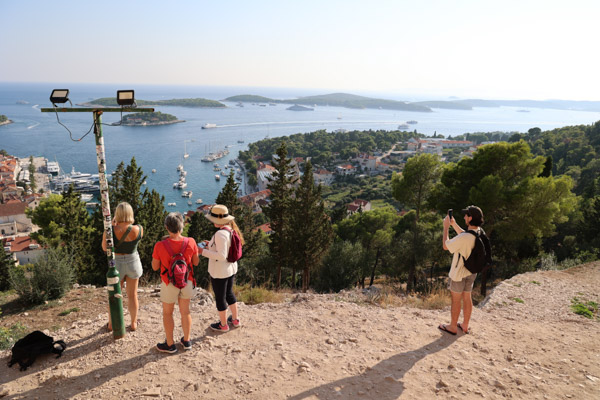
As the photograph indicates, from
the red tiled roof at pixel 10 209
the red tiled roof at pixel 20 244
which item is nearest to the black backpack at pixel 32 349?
the red tiled roof at pixel 20 244

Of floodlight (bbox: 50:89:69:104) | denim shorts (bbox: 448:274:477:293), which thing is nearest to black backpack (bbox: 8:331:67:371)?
floodlight (bbox: 50:89:69:104)

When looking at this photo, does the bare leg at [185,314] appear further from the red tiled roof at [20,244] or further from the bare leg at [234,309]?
the red tiled roof at [20,244]

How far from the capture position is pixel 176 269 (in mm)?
3242

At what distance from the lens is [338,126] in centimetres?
15375

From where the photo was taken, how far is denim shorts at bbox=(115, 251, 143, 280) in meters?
3.81

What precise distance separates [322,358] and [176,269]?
1.68 metres

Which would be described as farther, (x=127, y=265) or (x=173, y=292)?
(x=127, y=265)

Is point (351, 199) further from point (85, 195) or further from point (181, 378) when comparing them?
point (181, 378)

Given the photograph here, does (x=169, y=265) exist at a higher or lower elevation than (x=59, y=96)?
lower

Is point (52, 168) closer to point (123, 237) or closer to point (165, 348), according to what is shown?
point (123, 237)

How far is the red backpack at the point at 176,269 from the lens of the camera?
128 inches

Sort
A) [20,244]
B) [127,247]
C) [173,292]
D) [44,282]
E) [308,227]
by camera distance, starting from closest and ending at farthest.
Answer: [173,292] < [127,247] < [44,282] < [308,227] < [20,244]

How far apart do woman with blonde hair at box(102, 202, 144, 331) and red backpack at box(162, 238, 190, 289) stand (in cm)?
55

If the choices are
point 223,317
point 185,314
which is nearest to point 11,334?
point 185,314
